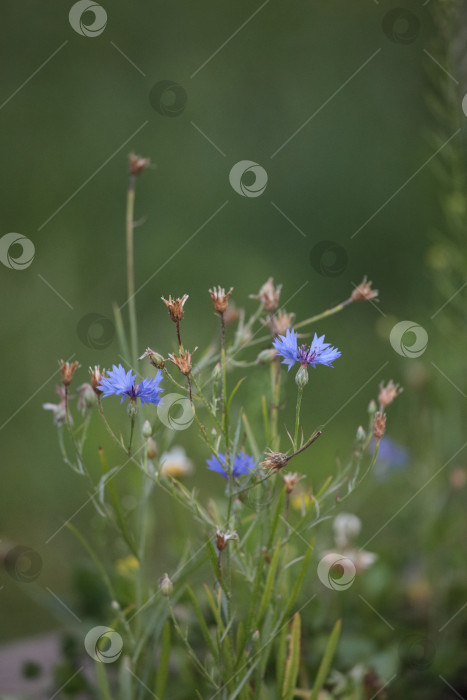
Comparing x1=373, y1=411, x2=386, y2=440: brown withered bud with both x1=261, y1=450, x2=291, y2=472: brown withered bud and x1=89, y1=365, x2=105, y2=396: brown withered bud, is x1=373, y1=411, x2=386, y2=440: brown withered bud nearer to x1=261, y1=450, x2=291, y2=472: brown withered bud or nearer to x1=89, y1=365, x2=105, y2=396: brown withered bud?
x1=261, y1=450, x2=291, y2=472: brown withered bud

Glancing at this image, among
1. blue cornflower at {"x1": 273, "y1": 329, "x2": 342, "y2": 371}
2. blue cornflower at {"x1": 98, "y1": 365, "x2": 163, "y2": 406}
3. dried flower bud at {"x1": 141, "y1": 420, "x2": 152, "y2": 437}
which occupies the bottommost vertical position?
dried flower bud at {"x1": 141, "y1": 420, "x2": 152, "y2": 437}

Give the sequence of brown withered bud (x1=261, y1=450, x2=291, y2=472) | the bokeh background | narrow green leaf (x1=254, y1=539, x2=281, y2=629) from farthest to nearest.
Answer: the bokeh background
narrow green leaf (x1=254, y1=539, x2=281, y2=629)
brown withered bud (x1=261, y1=450, x2=291, y2=472)

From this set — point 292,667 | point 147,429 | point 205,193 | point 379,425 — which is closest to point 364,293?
point 379,425

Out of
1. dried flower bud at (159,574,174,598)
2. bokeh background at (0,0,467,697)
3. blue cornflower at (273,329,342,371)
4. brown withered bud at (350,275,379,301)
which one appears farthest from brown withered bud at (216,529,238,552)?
bokeh background at (0,0,467,697)

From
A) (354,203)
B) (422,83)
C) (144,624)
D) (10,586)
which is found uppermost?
(422,83)

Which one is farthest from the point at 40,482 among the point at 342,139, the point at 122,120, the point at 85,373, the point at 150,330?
the point at 342,139

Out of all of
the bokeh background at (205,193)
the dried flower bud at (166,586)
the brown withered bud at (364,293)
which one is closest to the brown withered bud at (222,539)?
the dried flower bud at (166,586)

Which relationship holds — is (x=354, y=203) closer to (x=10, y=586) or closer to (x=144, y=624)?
(x=10, y=586)

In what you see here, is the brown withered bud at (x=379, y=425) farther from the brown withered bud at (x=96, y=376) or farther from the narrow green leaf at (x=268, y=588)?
the brown withered bud at (x=96, y=376)
